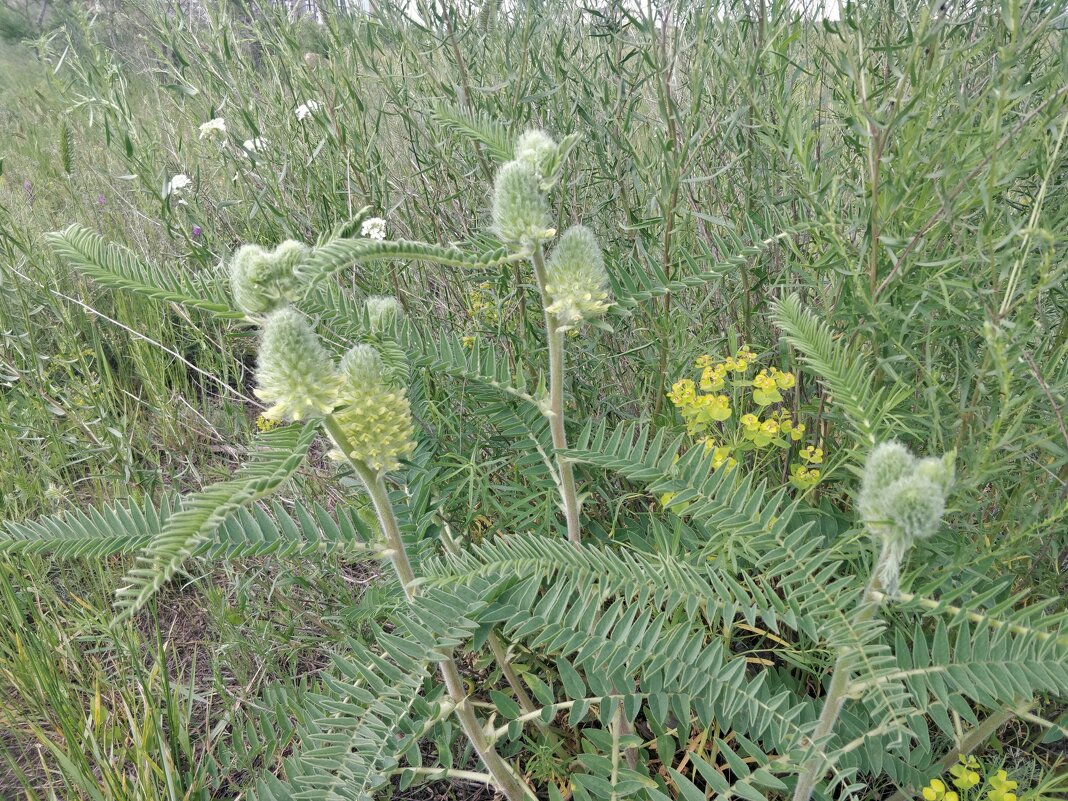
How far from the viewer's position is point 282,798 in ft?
3.79

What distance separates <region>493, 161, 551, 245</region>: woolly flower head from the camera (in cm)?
103

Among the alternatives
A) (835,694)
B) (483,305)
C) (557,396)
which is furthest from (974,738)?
(483,305)

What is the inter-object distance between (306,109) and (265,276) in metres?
1.43

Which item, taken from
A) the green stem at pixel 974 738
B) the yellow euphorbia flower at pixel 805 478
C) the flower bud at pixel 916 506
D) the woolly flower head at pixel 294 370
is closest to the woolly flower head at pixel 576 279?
the woolly flower head at pixel 294 370

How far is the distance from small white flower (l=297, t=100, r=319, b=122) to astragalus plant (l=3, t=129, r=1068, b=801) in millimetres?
745

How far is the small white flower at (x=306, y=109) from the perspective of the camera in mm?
1944

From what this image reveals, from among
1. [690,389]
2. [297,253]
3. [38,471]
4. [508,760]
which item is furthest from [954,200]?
[38,471]

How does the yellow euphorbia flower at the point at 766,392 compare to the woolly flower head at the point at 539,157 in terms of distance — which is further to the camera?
the yellow euphorbia flower at the point at 766,392

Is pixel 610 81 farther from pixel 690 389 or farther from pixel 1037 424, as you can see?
pixel 1037 424

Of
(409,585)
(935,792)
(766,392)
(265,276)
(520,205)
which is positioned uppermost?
(520,205)

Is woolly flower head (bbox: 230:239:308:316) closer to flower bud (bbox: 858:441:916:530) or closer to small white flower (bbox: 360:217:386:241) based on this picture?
flower bud (bbox: 858:441:916:530)

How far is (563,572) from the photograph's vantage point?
1.13 metres

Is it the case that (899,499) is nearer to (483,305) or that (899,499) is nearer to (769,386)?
(769,386)

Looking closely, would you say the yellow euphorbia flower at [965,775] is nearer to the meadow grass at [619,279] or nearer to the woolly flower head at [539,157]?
the meadow grass at [619,279]
